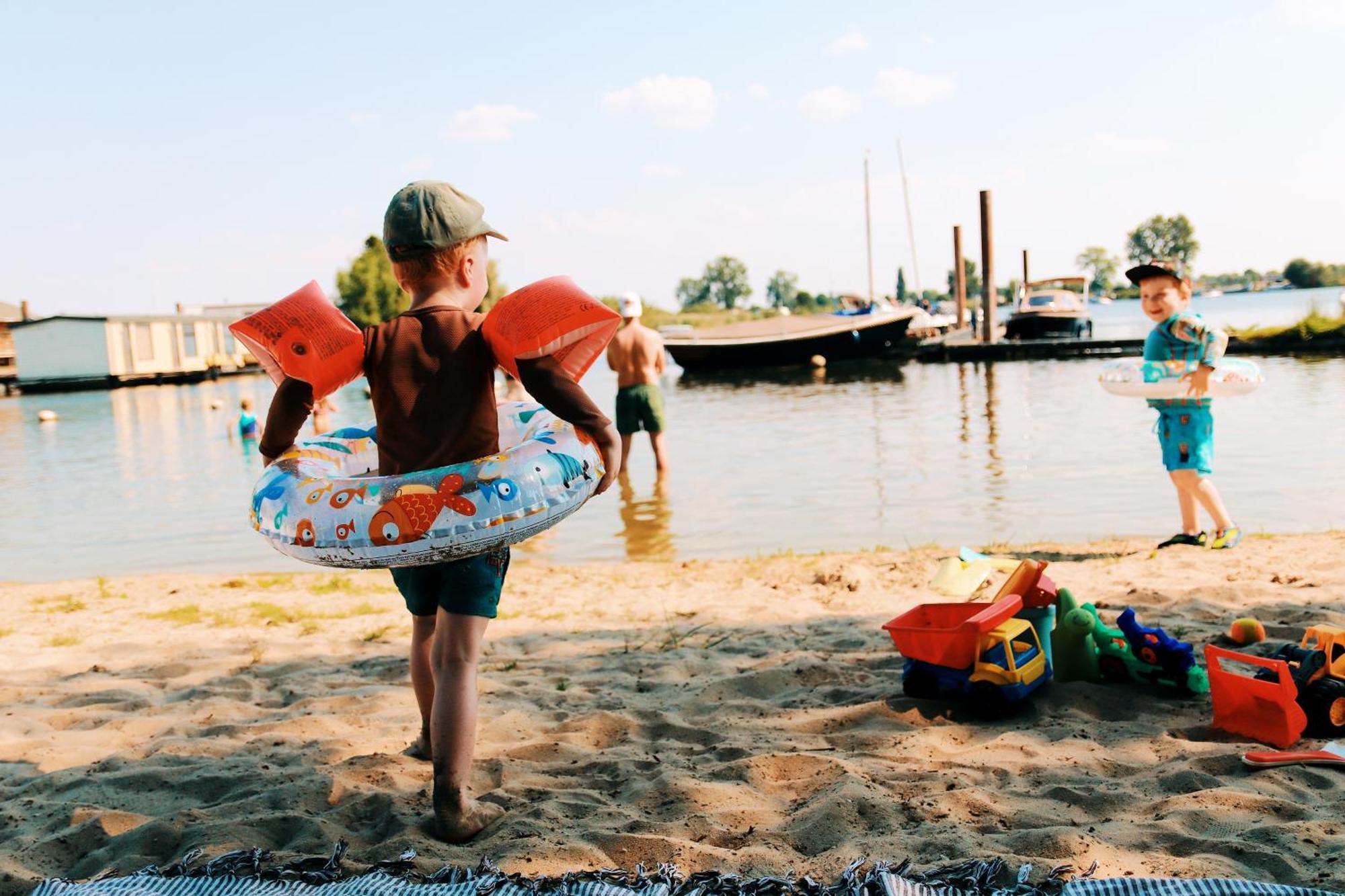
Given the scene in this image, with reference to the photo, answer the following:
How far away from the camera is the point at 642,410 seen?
1072 centimetres

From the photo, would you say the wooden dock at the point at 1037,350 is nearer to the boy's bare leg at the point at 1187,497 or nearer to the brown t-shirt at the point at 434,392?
the boy's bare leg at the point at 1187,497

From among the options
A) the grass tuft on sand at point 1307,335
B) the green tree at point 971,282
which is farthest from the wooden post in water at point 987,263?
the green tree at point 971,282

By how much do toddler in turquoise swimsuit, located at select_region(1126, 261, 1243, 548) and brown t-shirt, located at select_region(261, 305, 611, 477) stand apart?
15.6 feet

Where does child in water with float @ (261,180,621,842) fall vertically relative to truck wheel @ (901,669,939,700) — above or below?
above

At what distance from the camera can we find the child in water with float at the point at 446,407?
2.67 m

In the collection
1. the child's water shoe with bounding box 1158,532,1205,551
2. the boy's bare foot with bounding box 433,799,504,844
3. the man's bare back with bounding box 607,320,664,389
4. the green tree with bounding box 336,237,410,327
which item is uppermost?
the green tree with bounding box 336,237,410,327

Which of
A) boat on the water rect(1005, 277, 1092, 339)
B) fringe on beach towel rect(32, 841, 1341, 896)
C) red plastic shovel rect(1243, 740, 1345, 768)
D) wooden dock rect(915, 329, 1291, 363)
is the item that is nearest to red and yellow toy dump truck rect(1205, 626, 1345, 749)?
red plastic shovel rect(1243, 740, 1345, 768)

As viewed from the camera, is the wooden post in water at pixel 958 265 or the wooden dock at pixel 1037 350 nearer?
the wooden dock at pixel 1037 350

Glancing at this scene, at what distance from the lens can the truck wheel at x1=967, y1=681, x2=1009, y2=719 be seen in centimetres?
344

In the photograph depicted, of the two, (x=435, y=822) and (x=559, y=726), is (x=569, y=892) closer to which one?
(x=435, y=822)

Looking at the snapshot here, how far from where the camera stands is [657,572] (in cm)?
661

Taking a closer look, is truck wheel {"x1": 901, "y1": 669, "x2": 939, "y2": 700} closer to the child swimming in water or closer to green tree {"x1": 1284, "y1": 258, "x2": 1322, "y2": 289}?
the child swimming in water

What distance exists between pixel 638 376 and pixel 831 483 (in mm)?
2341

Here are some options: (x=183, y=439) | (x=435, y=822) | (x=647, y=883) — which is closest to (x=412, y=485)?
(x=435, y=822)
